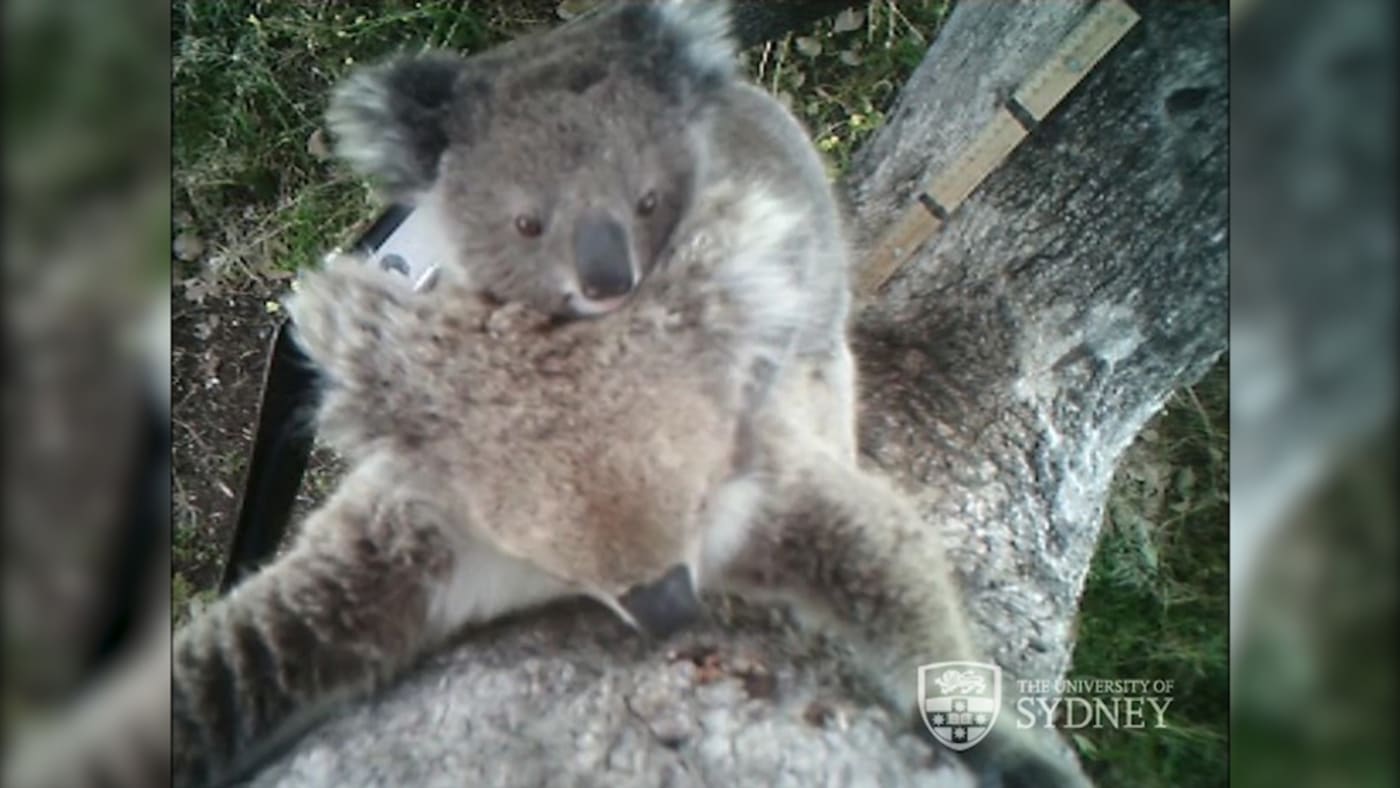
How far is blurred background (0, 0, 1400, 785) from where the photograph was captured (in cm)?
176

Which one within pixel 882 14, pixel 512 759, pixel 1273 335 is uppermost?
pixel 882 14

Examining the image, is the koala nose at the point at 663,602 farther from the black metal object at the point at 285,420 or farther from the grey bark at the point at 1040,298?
the black metal object at the point at 285,420

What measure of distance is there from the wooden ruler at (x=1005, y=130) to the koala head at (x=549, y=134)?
0.87ft

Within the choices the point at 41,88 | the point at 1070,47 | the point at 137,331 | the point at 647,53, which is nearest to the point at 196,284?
the point at 137,331

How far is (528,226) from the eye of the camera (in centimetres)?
194

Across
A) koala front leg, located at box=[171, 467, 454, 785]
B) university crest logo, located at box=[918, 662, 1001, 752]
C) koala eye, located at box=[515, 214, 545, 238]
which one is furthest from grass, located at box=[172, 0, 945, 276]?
university crest logo, located at box=[918, 662, 1001, 752]

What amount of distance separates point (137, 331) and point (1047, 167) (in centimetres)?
108

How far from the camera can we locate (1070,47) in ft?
6.70

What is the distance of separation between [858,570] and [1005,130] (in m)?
0.57

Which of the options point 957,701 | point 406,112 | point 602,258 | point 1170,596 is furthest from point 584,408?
point 1170,596

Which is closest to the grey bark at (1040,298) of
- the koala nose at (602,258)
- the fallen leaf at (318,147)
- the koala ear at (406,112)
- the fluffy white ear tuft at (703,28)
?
the fluffy white ear tuft at (703,28)

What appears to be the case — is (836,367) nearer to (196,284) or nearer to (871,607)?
(871,607)

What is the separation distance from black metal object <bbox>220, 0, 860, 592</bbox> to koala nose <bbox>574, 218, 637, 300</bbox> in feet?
0.82

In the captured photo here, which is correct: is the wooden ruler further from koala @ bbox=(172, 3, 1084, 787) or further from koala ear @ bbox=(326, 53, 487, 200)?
koala ear @ bbox=(326, 53, 487, 200)
